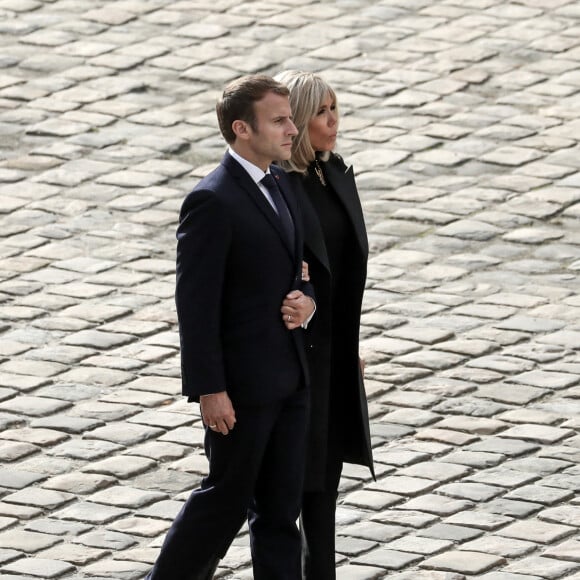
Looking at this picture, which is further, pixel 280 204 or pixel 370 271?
pixel 370 271

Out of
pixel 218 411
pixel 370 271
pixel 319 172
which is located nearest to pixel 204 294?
pixel 218 411

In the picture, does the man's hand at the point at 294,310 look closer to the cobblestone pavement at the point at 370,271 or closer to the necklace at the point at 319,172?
the necklace at the point at 319,172

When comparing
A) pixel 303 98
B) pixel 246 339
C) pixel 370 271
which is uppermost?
pixel 303 98

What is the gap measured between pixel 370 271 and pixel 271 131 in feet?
13.5

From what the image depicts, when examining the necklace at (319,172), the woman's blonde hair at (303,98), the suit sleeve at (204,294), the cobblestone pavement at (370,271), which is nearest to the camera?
the suit sleeve at (204,294)

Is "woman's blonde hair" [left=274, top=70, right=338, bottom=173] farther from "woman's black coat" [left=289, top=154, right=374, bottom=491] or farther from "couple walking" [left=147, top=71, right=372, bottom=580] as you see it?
"woman's black coat" [left=289, top=154, right=374, bottom=491]

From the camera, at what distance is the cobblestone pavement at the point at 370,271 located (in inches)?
260

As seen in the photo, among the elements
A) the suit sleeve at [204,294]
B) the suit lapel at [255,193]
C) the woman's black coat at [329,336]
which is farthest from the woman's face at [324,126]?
the suit sleeve at [204,294]

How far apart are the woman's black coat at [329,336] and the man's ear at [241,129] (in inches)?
12.2

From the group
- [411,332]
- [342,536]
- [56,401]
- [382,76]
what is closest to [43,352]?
[56,401]

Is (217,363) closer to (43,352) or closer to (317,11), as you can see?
(43,352)

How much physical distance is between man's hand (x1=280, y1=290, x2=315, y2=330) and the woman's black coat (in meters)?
0.24

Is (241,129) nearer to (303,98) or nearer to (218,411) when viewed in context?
Answer: (303,98)

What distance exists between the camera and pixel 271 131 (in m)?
5.44
